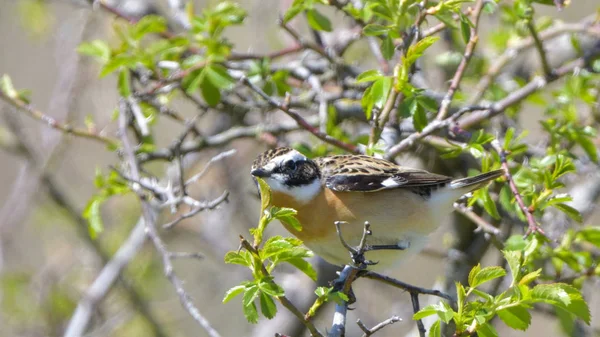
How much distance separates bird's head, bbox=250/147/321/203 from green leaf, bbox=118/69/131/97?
3.14ft

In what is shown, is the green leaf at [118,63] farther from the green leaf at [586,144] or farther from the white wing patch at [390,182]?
the green leaf at [586,144]

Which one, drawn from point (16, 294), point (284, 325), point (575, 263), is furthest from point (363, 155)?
point (16, 294)

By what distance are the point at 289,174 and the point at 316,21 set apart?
849mm

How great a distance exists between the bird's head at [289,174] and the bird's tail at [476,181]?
0.65 metres

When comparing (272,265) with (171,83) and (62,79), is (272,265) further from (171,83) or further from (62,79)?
(62,79)

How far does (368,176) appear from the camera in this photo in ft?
11.1

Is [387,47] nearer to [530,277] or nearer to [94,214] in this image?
[530,277]

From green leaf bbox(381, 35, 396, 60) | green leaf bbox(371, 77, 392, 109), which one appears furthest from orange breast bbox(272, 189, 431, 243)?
green leaf bbox(381, 35, 396, 60)

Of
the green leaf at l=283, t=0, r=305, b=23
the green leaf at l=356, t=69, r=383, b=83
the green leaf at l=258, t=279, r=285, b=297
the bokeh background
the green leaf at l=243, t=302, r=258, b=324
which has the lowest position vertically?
the bokeh background

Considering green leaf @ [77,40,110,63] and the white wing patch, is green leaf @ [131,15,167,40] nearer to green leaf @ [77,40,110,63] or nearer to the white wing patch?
green leaf @ [77,40,110,63]

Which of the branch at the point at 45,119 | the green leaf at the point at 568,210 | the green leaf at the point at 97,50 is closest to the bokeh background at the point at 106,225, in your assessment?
the green leaf at the point at 97,50

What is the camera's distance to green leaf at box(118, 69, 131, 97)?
387 centimetres

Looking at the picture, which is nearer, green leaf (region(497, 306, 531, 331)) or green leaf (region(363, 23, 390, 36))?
green leaf (region(497, 306, 531, 331))

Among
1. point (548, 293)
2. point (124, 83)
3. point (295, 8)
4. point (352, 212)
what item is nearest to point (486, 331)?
point (548, 293)
